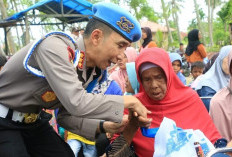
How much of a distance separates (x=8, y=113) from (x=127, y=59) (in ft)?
9.61

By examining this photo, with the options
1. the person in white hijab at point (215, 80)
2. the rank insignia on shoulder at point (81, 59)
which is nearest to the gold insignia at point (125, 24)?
the rank insignia on shoulder at point (81, 59)

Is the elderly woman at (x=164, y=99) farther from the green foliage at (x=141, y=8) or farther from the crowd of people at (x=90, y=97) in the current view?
the green foliage at (x=141, y=8)

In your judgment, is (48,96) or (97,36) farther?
(97,36)

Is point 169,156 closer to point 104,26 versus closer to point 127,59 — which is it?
point 104,26

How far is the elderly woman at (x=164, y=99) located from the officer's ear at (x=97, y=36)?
76cm

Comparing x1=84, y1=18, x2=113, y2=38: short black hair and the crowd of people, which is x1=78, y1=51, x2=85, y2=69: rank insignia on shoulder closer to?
the crowd of people

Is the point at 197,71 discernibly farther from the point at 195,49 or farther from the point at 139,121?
the point at 139,121

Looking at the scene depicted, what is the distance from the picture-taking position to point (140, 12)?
1906cm

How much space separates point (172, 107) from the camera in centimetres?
236

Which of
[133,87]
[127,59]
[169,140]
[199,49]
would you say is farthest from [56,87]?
[199,49]

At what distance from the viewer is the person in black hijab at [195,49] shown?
6.15 m

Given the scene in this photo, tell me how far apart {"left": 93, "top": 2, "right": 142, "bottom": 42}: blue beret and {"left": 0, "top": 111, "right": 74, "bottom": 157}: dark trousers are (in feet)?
2.75

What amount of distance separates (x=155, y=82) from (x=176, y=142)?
95cm

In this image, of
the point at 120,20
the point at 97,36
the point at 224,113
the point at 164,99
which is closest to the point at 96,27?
the point at 97,36
